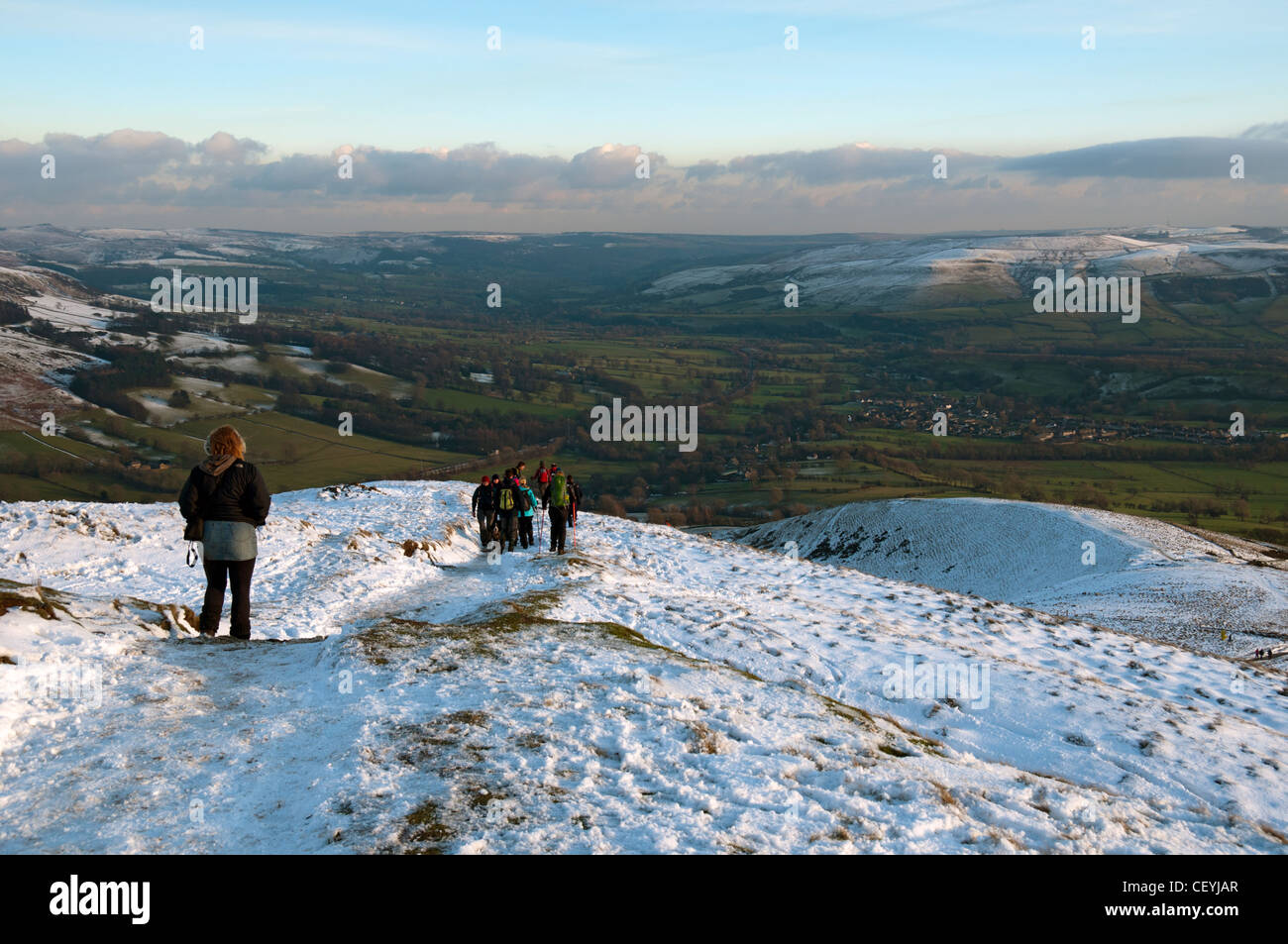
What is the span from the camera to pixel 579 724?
8.98m

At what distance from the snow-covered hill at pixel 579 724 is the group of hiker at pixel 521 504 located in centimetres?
427

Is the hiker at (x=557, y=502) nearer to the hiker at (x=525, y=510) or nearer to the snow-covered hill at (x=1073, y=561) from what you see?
the hiker at (x=525, y=510)

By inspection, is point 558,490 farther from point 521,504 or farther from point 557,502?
point 521,504

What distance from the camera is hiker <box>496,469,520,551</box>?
80.9 ft

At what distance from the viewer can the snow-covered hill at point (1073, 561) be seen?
105 ft

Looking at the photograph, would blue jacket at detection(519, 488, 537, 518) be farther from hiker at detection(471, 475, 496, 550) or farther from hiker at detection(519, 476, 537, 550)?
hiker at detection(471, 475, 496, 550)

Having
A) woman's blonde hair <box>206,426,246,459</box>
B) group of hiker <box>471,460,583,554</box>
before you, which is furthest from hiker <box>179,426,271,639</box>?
group of hiker <box>471,460,583,554</box>

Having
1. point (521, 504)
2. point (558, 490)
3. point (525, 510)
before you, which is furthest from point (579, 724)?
point (525, 510)

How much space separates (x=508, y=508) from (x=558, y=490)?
6.72 feet

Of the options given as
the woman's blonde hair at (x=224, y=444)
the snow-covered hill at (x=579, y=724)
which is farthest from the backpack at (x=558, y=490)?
the woman's blonde hair at (x=224, y=444)
